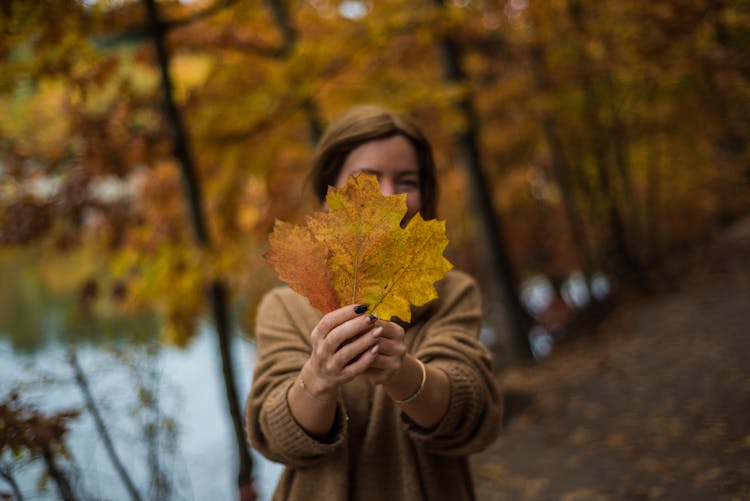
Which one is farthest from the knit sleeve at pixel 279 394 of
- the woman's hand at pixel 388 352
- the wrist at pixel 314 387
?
the woman's hand at pixel 388 352

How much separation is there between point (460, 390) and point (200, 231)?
2843mm

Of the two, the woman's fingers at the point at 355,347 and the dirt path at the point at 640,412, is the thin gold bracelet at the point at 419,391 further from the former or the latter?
the dirt path at the point at 640,412

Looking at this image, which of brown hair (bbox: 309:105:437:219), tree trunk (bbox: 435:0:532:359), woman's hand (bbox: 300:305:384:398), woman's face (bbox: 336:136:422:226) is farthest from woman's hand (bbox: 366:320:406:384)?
tree trunk (bbox: 435:0:532:359)

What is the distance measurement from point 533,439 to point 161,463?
3797 millimetres

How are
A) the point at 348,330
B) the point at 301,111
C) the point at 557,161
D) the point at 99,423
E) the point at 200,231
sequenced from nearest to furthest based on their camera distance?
the point at 348,330 → the point at 99,423 → the point at 200,231 → the point at 301,111 → the point at 557,161

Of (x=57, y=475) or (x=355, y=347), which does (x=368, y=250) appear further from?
(x=57, y=475)

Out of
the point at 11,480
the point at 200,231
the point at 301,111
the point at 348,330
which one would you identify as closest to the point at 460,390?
the point at 348,330

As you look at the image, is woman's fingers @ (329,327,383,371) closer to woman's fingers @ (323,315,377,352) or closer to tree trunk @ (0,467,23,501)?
woman's fingers @ (323,315,377,352)

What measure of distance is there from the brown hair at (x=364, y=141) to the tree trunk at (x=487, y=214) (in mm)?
5195

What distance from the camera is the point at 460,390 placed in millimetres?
1336

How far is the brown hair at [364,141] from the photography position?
58.7 inches

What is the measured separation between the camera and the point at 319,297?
3.47 feet

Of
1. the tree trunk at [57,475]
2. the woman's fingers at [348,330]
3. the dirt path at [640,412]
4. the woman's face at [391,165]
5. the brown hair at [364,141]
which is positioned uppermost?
the brown hair at [364,141]

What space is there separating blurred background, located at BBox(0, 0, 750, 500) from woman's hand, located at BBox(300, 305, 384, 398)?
33.1 inches
